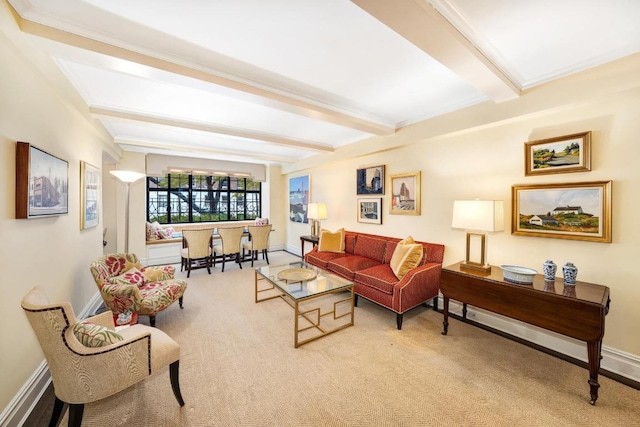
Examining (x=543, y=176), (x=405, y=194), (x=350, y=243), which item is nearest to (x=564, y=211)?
(x=543, y=176)

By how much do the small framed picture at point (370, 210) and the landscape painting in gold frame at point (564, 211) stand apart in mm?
1870

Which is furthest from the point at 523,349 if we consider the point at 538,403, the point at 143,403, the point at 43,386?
the point at 43,386

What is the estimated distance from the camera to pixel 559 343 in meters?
2.29

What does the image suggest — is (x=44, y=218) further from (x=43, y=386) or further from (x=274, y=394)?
(x=274, y=394)

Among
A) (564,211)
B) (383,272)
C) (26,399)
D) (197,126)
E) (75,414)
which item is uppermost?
(197,126)

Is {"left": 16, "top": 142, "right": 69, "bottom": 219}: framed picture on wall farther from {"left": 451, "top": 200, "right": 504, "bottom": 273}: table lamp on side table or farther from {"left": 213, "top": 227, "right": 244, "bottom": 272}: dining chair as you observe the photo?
{"left": 451, "top": 200, "right": 504, "bottom": 273}: table lamp on side table

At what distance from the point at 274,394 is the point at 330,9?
264 cm

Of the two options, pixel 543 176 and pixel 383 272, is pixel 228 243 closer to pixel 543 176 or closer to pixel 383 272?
pixel 383 272

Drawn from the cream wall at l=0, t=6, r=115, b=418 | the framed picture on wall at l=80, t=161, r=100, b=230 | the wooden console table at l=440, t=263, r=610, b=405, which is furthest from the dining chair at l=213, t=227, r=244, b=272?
the wooden console table at l=440, t=263, r=610, b=405

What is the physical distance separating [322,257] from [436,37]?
10.6 ft

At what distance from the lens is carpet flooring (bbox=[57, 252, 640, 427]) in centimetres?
160

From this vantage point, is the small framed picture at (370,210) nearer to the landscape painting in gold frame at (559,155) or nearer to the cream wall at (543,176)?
the cream wall at (543,176)

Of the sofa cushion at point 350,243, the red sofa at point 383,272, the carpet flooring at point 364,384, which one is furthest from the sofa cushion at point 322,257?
the carpet flooring at point 364,384

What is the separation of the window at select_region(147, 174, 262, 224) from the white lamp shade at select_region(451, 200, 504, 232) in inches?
229
